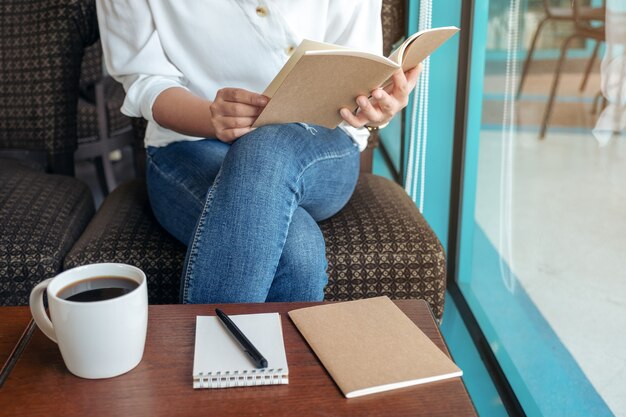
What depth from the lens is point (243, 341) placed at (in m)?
0.69

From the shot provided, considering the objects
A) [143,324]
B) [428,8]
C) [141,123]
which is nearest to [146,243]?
[141,123]

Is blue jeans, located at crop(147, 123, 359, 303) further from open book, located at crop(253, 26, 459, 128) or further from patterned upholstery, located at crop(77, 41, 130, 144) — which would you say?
patterned upholstery, located at crop(77, 41, 130, 144)

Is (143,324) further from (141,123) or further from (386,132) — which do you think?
(386,132)

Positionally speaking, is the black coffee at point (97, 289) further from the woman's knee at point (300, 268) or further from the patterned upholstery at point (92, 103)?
the patterned upholstery at point (92, 103)

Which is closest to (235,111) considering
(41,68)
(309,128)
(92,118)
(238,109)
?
(238,109)

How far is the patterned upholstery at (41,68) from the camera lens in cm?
164

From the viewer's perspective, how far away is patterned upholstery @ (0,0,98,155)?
1.64 m

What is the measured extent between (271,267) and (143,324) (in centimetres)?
30

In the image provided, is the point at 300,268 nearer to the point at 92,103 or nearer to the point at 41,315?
the point at 41,315

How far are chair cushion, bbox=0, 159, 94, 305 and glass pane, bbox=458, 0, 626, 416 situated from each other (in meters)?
0.86

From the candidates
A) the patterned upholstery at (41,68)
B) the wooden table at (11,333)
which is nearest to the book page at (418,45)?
the wooden table at (11,333)

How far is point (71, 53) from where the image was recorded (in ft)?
5.45

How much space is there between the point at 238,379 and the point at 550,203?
90 centimetres

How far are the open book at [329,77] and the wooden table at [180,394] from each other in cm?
36
